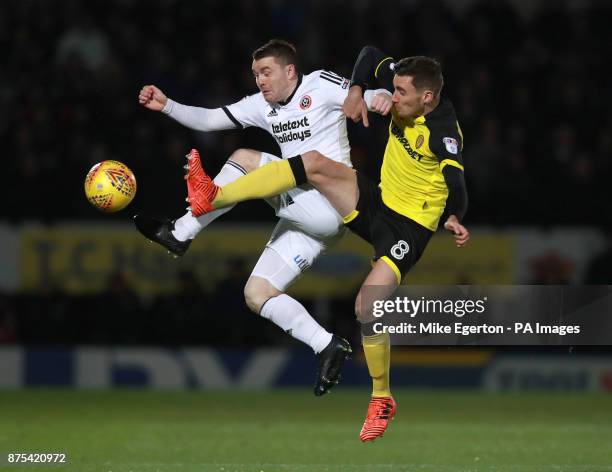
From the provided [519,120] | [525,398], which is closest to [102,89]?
[519,120]

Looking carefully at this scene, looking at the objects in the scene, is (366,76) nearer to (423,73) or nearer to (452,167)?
(423,73)

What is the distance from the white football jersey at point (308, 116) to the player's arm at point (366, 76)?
25 cm

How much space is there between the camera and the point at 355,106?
7.82 m

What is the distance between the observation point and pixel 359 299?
7.79 meters

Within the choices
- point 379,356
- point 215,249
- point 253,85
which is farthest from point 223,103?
point 379,356

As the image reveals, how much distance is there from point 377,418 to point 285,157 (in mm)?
1842

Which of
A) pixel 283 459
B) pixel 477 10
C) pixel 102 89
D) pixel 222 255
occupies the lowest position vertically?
pixel 283 459

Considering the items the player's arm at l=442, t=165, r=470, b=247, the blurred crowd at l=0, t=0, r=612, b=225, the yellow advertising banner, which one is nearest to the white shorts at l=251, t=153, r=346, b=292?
the player's arm at l=442, t=165, r=470, b=247

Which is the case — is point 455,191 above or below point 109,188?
above

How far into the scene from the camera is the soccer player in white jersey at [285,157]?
26.6ft

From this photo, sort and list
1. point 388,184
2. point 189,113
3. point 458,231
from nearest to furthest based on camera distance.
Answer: point 458,231, point 388,184, point 189,113

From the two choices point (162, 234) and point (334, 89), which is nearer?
point (162, 234)

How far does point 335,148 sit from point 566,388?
7.41 m

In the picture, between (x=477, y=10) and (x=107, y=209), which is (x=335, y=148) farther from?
(x=477, y=10)
